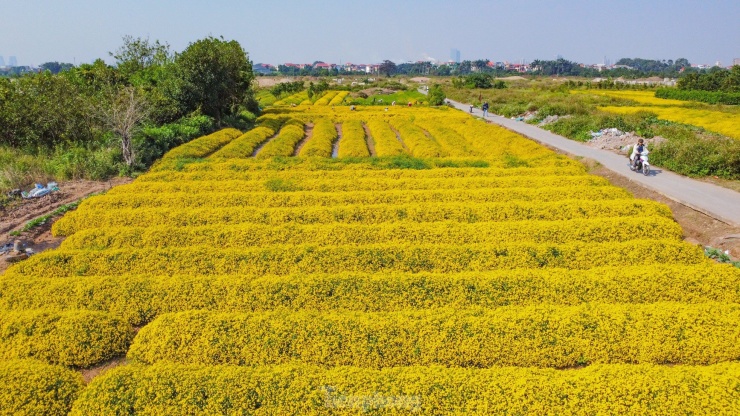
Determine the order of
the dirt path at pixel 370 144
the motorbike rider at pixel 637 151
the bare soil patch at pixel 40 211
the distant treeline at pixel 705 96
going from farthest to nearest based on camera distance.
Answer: the distant treeline at pixel 705 96 → the dirt path at pixel 370 144 → the motorbike rider at pixel 637 151 → the bare soil patch at pixel 40 211

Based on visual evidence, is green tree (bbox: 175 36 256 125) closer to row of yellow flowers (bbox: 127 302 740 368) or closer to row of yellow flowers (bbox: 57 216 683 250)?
row of yellow flowers (bbox: 57 216 683 250)

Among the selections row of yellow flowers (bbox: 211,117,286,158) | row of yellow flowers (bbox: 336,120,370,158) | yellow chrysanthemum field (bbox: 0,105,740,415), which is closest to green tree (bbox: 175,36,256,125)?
row of yellow flowers (bbox: 211,117,286,158)

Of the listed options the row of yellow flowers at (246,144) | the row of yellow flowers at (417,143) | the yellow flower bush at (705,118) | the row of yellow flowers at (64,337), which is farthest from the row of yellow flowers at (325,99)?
the row of yellow flowers at (64,337)

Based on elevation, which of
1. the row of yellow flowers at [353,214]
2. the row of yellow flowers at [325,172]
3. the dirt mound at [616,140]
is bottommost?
the row of yellow flowers at [353,214]

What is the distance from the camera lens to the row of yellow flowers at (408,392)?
253 inches

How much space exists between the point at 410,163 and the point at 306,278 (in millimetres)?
13320

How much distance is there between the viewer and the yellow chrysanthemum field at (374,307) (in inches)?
263

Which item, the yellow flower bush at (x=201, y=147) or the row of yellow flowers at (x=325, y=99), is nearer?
the yellow flower bush at (x=201, y=147)

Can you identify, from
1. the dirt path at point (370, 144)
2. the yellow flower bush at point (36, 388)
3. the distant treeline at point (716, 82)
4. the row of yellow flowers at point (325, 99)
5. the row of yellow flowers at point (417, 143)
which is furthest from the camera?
the row of yellow flowers at point (325, 99)

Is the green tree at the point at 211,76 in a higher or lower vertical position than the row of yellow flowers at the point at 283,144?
higher

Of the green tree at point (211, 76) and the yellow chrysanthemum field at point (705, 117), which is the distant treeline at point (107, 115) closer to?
the green tree at point (211, 76)

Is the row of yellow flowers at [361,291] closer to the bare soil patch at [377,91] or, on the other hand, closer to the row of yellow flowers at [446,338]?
the row of yellow flowers at [446,338]

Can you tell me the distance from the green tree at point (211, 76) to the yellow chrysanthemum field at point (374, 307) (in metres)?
20.0

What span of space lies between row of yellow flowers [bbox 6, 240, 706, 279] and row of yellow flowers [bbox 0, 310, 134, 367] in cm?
251
